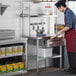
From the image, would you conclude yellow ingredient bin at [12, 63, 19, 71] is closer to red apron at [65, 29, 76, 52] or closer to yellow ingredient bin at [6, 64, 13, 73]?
yellow ingredient bin at [6, 64, 13, 73]

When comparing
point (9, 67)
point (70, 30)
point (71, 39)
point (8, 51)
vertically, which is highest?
point (70, 30)

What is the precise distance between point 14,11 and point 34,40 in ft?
2.59

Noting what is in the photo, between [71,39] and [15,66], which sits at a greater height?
[71,39]

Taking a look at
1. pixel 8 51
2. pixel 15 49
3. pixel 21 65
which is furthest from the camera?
pixel 21 65

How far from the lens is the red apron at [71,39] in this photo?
545 centimetres

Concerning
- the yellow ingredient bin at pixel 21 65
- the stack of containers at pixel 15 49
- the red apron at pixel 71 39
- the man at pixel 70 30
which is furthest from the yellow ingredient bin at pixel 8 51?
the red apron at pixel 71 39

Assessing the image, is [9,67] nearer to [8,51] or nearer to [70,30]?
[8,51]

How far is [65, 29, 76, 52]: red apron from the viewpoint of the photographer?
17.9 ft

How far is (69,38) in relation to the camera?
5492 millimetres

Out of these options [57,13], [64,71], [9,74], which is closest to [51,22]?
[57,13]

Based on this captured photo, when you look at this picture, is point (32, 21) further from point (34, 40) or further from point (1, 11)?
point (1, 11)

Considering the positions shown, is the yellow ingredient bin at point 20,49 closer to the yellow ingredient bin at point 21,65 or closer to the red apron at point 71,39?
the yellow ingredient bin at point 21,65

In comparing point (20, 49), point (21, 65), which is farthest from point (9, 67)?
point (20, 49)

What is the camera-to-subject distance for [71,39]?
216 inches
